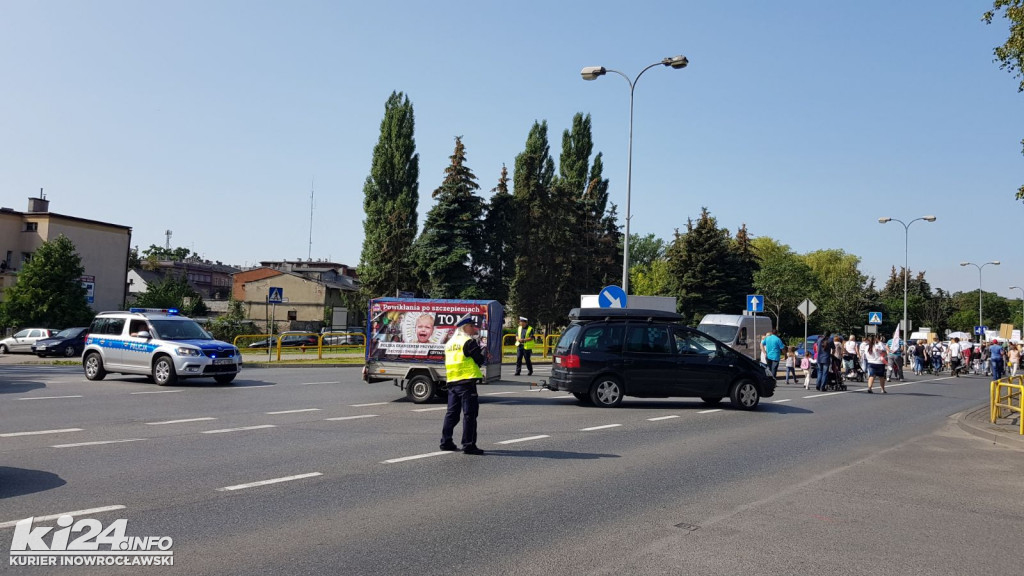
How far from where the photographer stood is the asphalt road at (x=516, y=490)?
5738 millimetres

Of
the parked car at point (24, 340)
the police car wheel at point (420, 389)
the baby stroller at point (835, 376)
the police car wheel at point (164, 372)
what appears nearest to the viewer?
the police car wheel at point (420, 389)

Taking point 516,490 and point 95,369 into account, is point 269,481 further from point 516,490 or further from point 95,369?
point 95,369

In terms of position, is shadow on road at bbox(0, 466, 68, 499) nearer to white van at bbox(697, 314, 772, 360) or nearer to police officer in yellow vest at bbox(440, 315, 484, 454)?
police officer in yellow vest at bbox(440, 315, 484, 454)

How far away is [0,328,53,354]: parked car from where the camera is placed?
37494mm

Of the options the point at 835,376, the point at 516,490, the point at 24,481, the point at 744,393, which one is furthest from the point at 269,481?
the point at 835,376

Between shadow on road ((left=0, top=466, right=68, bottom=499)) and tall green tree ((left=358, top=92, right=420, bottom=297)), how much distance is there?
4795 cm

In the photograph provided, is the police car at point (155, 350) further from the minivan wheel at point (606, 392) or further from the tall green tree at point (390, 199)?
the tall green tree at point (390, 199)

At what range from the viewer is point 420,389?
52.6ft

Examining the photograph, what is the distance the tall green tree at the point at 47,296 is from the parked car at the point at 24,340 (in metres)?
7.72

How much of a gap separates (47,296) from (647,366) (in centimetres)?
4181

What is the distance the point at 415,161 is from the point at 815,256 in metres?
67.0

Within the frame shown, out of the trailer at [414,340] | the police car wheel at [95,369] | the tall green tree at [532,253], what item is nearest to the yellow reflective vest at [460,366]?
the trailer at [414,340]

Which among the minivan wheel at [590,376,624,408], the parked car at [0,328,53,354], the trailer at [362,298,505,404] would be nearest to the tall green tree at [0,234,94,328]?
the parked car at [0,328,53,354]

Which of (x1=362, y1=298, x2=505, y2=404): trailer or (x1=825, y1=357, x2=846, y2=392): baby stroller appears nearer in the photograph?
(x1=362, y1=298, x2=505, y2=404): trailer
